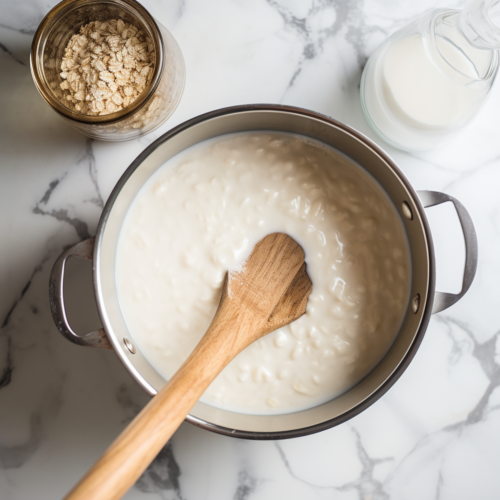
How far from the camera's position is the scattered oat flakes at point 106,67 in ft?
2.66

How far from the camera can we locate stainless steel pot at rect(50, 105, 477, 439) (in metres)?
0.75

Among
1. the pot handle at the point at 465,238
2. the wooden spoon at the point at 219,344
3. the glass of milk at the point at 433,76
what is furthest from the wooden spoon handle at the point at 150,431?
the glass of milk at the point at 433,76

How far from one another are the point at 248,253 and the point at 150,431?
426mm

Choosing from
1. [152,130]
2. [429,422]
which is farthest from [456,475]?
[152,130]

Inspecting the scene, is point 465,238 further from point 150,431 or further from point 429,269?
point 150,431

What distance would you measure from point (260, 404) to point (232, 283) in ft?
0.88

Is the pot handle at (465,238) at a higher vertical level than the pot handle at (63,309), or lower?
higher

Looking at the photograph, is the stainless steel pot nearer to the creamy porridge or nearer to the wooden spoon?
the creamy porridge

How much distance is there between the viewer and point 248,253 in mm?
899

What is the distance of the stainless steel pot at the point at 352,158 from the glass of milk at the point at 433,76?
13 centimetres

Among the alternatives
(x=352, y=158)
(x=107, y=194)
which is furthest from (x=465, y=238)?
(x=107, y=194)

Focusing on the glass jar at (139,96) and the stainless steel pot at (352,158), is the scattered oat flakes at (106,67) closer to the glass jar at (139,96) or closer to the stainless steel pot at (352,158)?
the glass jar at (139,96)

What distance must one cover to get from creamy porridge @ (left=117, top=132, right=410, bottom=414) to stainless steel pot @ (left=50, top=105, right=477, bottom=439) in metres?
0.03

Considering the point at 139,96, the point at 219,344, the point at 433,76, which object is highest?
the point at 433,76
